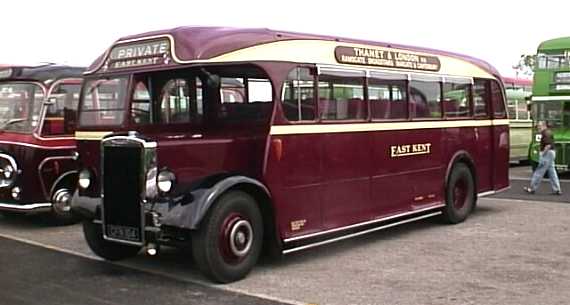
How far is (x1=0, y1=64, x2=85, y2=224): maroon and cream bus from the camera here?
33.8 ft

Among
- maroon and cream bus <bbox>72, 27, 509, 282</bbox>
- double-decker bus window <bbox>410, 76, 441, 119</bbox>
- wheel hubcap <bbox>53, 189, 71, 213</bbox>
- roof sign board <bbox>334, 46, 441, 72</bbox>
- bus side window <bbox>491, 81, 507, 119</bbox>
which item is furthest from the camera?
bus side window <bbox>491, 81, 507, 119</bbox>

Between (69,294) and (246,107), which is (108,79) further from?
(69,294)

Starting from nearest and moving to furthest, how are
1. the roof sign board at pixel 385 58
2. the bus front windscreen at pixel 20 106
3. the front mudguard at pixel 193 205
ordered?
1. the front mudguard at pixel 193 205
2. the roof sign board at pixel 385 58
3. the bus front windscreen at pixel 20 106

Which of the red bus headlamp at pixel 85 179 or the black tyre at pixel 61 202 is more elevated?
the red bus headlamp at pixel 85 179

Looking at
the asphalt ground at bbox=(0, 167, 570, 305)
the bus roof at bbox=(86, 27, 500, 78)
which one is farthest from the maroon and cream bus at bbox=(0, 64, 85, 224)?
the bus roof at bbox=(86, 27, 500, 78)

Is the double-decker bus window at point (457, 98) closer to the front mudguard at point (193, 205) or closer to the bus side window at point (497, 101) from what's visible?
the bus side window at point (497, 101)

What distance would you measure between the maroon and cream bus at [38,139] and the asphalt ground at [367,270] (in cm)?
48

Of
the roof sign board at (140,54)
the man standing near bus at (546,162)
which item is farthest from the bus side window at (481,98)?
the roof sign board at (140,54)

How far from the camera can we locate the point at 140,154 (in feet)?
23.0

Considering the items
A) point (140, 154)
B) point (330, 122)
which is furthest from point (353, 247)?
point (140, 154)

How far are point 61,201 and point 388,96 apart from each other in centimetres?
500

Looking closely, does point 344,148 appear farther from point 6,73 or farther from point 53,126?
point 6,73

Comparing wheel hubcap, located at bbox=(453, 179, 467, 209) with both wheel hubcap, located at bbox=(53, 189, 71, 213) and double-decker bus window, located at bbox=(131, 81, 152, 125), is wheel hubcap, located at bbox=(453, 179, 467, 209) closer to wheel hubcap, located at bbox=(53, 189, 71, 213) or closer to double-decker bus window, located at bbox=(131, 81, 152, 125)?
double-decker bus window, located at bbox=(131, 81, 152, 125)

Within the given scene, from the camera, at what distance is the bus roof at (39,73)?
1082 cm
